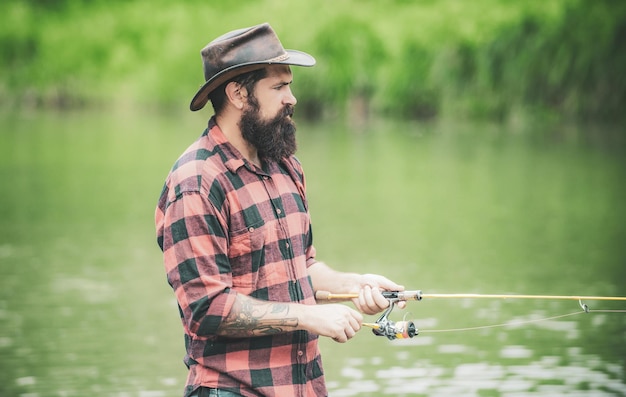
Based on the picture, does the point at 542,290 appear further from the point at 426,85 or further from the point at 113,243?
the point at 426,85

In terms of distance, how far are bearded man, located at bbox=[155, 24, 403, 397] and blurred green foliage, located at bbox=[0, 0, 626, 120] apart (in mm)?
27737

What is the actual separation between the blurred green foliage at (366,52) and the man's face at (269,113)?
27.7m

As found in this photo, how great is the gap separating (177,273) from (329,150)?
89.7 feet

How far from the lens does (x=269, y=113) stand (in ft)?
10.5

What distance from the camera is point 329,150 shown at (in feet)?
99.4

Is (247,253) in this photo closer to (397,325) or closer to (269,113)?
(269,113)

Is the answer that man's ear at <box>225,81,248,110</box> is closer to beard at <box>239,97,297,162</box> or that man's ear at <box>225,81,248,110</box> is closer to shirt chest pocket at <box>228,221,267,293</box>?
beard at <box>239,97,297,162</box>

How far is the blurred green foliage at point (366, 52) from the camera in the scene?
31.6 meters

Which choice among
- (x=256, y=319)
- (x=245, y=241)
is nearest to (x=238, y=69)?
(x=245, y=241)

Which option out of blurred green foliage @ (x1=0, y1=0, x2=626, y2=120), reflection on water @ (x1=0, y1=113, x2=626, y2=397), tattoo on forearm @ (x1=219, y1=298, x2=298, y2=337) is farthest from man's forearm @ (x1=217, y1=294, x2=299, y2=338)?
blurred green foliage @ (x1=0, y1=0, x2=626, y2=120)

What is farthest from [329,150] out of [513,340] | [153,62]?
[153,62]

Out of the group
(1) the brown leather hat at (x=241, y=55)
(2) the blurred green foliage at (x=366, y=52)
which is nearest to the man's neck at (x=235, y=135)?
(1) the brown leather hat at (x=241, y=55)

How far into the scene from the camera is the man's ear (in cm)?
320

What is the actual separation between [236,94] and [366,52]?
3789 centimetres
